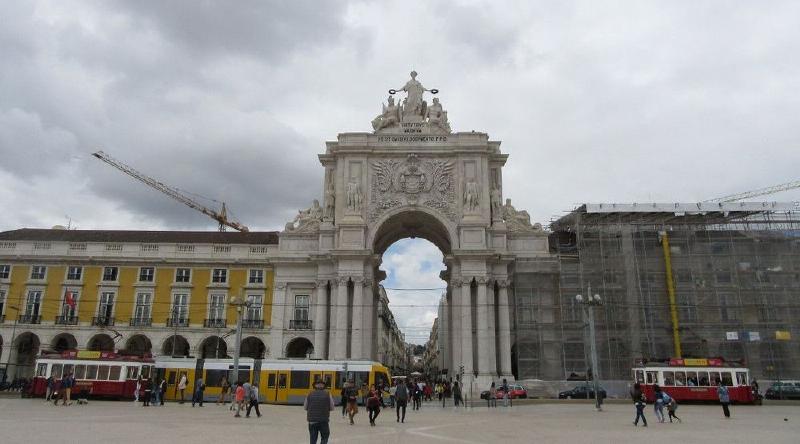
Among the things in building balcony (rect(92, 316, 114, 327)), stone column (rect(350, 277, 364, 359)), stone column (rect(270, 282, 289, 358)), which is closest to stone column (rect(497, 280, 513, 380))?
stone column (rect(350, 277, 364, 359))

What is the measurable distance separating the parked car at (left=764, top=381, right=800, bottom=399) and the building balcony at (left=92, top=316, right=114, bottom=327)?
2014 inches

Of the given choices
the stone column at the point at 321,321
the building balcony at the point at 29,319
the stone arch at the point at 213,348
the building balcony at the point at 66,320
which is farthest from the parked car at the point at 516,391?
the building balcony at the point at 29,319

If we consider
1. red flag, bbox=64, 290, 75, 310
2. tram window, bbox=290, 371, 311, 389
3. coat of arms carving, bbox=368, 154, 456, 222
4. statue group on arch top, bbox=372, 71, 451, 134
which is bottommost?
tram window, bbox=290, 371, 311, 389

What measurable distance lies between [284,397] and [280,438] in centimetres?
2050

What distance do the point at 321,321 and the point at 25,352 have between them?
2617 cm

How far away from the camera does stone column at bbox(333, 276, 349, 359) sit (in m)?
49.1

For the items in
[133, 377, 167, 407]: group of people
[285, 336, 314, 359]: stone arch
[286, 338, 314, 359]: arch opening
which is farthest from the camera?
[286, 338, 314, 359]: arch opening

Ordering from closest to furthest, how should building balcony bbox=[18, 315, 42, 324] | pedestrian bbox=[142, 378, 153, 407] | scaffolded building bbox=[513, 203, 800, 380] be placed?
pedestrian bbox=[142, 378, 153, 407] < scaffolded building bbox=[513, 203, 800, 380] < building balcony bbox=[18, 315, 42, 324]

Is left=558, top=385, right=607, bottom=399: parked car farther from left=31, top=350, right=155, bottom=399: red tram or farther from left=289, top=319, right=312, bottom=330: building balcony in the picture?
left=31, top=350, right=155, bottom=399: red tram

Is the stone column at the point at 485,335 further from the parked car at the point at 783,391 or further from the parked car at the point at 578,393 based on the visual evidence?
the parked car at the point at 783,391

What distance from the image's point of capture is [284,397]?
36.4m

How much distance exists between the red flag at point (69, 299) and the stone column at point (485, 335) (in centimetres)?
3441

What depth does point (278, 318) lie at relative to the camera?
52.1m

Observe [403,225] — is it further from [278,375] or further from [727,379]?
[727,379]
